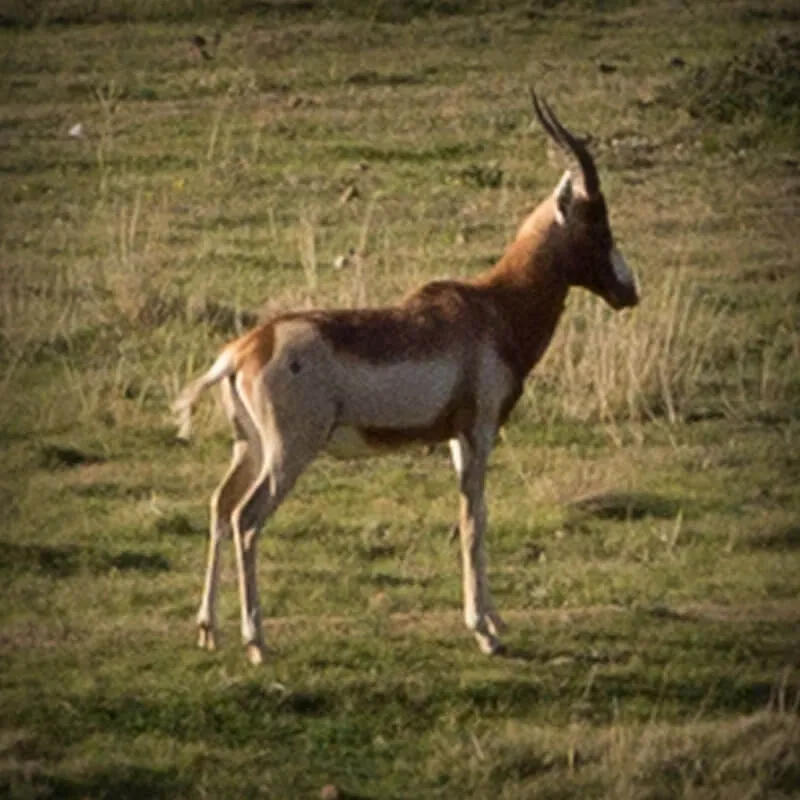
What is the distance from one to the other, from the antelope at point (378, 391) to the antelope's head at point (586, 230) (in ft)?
0.08

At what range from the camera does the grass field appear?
968 centimetres

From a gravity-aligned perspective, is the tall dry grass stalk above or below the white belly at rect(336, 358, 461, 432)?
below

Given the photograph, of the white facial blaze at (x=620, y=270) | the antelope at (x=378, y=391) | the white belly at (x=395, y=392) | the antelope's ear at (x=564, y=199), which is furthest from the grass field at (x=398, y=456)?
the antelope's ear at (x=564, y=199)

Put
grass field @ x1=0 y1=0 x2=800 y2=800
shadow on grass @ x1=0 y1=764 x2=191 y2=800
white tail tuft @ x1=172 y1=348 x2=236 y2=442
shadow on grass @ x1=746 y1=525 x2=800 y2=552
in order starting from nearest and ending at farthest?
shadow on grass @ x1=0 y1=764 x2=191 y2=800 → grass field @ x1=0 y1=0 x2=800 y2=800 → white tail tuft @ x1=172 y1=348 x2=236 y2=442 → shadow on grass @ x1=746 y1=525 x2=800 y2=552

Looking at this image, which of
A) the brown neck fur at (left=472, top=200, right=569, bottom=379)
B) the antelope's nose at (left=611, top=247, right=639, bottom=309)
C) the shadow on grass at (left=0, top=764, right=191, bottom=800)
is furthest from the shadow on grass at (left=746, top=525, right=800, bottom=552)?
the shadow on grass at (left=0, top=764, right=191, bottom=800)

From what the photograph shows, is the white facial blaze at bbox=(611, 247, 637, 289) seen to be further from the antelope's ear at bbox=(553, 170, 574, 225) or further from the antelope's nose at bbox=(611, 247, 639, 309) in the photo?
the antelope's ear at bbox=(553, 170, 574, 225)

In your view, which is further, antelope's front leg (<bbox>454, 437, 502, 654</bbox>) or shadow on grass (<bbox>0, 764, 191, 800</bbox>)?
antelope's front leg (<bbox>454, 437, 502, 654</bbox>)

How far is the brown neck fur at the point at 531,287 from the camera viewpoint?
1084 cm

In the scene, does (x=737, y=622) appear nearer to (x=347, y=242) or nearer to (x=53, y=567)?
(x=53, y=567)

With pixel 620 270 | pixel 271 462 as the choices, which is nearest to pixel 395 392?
pixel 271 462

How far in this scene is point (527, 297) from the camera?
35.9ft

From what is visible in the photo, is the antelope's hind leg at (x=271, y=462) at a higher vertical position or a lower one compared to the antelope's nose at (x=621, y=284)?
lower

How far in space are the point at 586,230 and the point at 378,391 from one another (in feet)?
4.00

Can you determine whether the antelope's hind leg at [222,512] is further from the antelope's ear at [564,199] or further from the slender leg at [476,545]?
the antelope's ear at [564,199]
